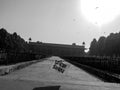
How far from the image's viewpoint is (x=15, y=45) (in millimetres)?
75625

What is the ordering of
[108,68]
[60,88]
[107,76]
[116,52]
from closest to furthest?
[60,88], [107,76], [108,68], [116,52]

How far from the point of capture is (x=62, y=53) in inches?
7175

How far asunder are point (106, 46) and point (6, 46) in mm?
41405

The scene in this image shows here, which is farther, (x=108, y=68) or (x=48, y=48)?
(x=48, y=48)

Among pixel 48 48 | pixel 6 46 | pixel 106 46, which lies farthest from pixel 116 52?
pixel 48 48

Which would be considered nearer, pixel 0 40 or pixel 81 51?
pixel 0 40

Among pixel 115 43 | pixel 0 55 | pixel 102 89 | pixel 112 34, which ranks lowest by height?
pixel 102 89

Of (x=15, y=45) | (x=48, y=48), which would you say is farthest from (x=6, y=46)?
(x=48, y=48)

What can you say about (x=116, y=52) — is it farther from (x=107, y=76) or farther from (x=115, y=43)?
(x=107, y=76)

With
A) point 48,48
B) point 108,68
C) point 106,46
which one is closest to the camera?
point 108,68

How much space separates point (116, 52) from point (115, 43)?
14.2 feet

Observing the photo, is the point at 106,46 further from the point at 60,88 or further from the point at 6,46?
the point at 60,88

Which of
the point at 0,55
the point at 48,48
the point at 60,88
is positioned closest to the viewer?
the point at 60,88

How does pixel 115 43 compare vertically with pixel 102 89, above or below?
above
